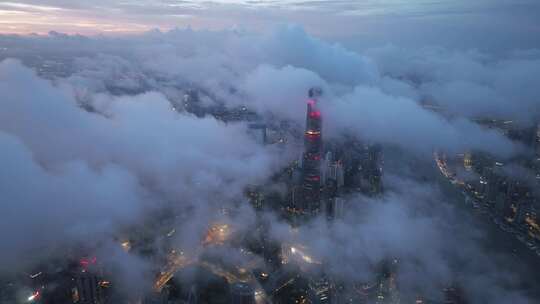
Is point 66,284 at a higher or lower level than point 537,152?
lower

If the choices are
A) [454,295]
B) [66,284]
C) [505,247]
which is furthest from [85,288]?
[505,247]

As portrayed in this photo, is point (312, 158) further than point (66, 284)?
Yes

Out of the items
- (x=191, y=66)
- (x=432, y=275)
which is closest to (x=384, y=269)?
(x=432, y=275)

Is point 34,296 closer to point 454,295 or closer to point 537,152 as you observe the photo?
point 454,295

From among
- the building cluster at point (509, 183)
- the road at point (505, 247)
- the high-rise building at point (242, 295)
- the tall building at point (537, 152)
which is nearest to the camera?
the high-rise building at point (242, 295)

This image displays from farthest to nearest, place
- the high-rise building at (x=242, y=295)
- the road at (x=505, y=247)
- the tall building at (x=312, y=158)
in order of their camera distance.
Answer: the tall building at (x=312, y=158), the road at (x=505, y=247), the high-rise building at (x=242, y=295)

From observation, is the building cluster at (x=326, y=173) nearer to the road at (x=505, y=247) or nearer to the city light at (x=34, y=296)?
the road at (x=505, y=247)

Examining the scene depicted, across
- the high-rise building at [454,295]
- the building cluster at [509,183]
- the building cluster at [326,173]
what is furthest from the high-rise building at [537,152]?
the high-rise building at [454,295]

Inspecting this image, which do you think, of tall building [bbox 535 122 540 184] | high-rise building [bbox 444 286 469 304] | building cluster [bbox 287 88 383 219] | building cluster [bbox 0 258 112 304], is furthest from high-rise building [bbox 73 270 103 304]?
tall building [bbox 535 122 540 184]

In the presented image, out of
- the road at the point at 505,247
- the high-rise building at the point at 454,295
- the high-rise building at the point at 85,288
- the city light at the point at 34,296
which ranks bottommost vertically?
the road at the point at 505,247
